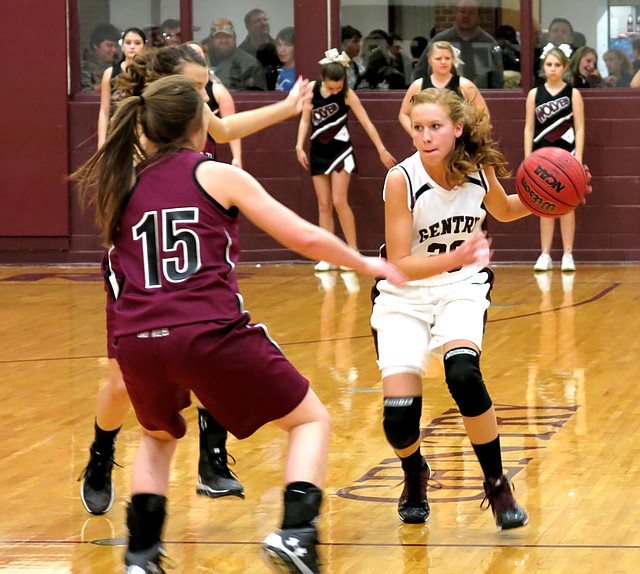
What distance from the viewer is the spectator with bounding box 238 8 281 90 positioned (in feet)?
41.0

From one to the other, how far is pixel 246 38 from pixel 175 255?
949 cm

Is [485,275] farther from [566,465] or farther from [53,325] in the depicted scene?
[53,325]

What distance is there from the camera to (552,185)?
15.2 feet

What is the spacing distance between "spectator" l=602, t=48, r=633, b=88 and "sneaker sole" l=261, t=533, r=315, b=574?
31.8ft

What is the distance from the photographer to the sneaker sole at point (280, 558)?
324 cm

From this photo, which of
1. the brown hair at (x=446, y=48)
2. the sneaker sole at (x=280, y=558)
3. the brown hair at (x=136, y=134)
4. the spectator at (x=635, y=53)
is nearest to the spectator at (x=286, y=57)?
the brown hair at (x=446, y=48)

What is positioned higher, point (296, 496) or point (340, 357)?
point (296, 496)

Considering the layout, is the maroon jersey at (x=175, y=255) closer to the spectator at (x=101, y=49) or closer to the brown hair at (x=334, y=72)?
the brown hair at (x=334, y=72)

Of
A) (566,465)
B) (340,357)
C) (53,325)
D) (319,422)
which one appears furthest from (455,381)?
(53,325)

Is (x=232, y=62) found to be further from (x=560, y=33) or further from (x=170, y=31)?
(x=560, y=33)

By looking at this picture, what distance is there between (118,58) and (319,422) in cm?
963

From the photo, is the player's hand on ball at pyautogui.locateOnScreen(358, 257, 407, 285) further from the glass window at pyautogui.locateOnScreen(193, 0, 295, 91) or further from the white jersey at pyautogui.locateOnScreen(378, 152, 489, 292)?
the glass window at pyautogui.locateOnScreen(193, 0, 295, 91)

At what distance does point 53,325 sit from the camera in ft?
29.5

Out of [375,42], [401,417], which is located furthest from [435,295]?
[375,42]
